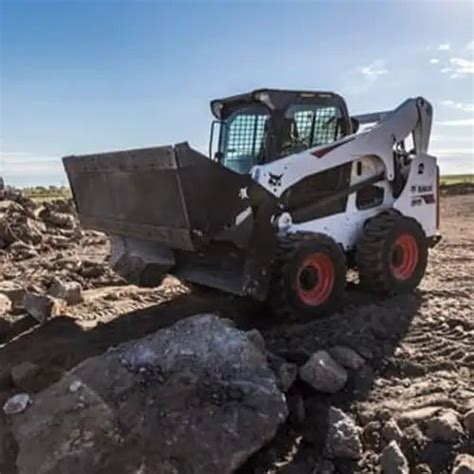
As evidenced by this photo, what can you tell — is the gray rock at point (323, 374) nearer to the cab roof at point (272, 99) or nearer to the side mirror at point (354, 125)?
the cab roof at point (272, 99)

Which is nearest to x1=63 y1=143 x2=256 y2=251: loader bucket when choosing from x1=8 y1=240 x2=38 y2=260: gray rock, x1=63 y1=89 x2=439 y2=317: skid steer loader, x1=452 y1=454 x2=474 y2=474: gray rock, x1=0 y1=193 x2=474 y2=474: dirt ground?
x1=63 y1=89 x2=439 y2=317: skid steer loader

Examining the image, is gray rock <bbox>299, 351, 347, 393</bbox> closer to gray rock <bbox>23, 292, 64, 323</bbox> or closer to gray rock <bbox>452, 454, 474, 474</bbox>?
gray rock <bbox>452, 454, 474, 474</bbox>

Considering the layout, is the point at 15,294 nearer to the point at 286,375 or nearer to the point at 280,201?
the point at 280,201

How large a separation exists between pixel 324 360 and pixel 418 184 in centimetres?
339

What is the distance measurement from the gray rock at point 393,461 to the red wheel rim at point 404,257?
3.25 m

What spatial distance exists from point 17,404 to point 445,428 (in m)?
2.84

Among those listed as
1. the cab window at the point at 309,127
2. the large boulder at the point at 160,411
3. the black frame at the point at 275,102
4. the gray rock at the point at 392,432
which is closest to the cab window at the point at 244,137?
the black frame at the point at 275,102

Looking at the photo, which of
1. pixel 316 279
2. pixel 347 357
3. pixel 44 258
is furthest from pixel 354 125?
pixel 44 258

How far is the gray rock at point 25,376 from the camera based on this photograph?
4887 mm

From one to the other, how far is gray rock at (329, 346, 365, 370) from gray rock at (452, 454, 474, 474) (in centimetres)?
126

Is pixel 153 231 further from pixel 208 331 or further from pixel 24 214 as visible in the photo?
pixel 24 214

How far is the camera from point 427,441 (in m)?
3.88

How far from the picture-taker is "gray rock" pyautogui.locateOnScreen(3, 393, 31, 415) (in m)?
4.43

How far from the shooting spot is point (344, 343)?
534 cm
